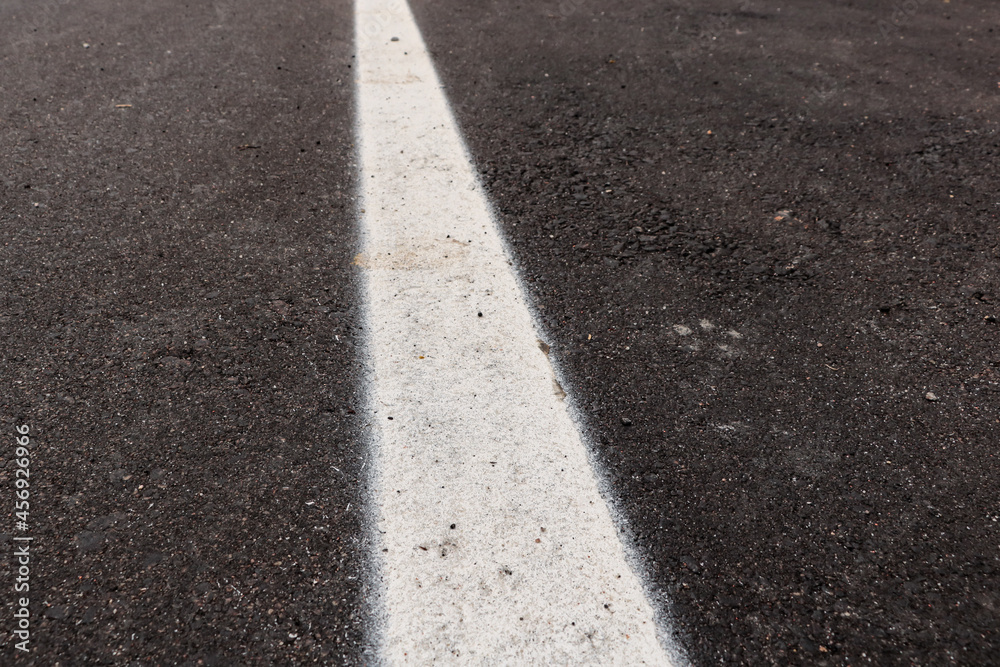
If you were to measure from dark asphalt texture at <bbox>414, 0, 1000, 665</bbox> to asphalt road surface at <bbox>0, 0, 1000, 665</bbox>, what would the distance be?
12 mm

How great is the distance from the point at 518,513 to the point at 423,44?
360 centimetres

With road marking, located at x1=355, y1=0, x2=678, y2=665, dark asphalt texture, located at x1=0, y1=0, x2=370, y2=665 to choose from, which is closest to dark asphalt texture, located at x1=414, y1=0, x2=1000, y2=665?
road marking, located at x1=355, y1=0, x2=678, y2=665

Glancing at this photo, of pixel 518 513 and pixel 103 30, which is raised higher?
pixel 103 30

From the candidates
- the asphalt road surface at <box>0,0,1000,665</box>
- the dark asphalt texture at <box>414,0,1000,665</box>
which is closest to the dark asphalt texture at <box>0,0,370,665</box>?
the asphalt road surface at <box>0,0,1000,665</box>

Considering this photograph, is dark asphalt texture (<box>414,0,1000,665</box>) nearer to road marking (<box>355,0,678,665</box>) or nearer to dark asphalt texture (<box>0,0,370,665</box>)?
road marking (<box>355,0,678,665</box>)

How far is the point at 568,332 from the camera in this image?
2.44 m

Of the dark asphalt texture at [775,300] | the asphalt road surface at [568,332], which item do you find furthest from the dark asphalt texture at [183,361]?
the dark asphalt texture at [775,300]

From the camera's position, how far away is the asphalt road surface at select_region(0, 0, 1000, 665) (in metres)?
1.67

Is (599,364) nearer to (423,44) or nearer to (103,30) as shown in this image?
(423,44)

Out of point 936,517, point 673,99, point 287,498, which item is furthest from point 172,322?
point 673,99

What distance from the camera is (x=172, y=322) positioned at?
2.39 metres

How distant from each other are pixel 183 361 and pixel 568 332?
122 cm

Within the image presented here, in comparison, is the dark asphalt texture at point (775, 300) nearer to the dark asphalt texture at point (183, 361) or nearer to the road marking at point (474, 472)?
the road marking at point (474, 472)

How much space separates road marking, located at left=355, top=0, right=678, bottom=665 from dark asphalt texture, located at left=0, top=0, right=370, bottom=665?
0.11m
